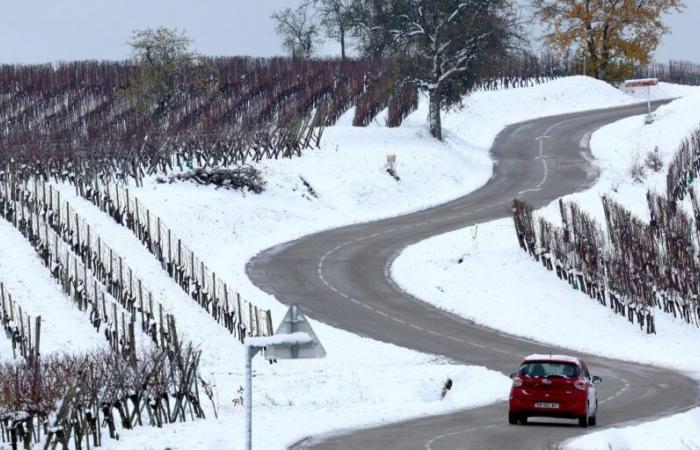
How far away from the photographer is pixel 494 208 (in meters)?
63.2

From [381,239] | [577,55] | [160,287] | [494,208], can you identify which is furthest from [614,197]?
[577,55]

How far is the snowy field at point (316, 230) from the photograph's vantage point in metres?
28.8

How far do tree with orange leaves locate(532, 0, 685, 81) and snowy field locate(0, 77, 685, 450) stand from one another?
578 centimetres

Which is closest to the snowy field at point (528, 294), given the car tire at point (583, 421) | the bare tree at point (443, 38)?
the car tire at point (583, 421)

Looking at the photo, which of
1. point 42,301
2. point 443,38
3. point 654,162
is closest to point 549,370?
point 42,301

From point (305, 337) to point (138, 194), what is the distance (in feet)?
135

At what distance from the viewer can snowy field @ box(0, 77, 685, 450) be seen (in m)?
28.8

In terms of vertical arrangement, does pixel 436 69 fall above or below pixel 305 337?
above

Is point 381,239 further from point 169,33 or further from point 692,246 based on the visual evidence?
point 169,33

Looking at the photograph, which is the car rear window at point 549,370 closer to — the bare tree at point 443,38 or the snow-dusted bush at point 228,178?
the snow-dusted bush at point 228,178

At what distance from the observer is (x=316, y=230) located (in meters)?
59.6

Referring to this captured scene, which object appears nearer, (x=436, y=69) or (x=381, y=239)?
(x=381, y=239)

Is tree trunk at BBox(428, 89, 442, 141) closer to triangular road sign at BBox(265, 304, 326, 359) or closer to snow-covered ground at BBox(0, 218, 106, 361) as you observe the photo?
snow-covered ground at BBox(0, 218, 106, 361)

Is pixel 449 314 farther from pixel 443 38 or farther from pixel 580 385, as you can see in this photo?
pixel 443 38
